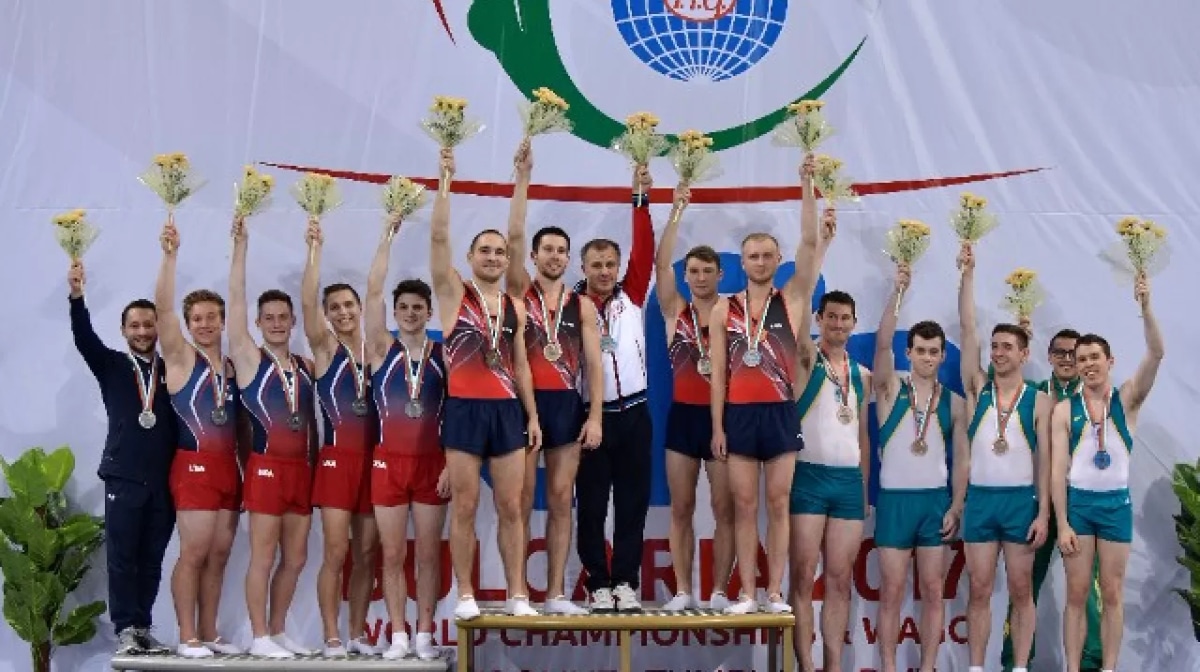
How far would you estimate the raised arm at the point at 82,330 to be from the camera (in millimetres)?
5703

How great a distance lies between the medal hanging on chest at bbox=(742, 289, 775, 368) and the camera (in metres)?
5.54

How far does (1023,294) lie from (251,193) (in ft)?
12.2

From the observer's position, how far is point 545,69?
6.49 m

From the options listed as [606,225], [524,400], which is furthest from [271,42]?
[524,400]

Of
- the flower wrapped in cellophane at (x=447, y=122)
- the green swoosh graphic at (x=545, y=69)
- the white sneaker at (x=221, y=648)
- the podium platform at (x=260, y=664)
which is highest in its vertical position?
the green swoosh graphic at (x=545, y=69)

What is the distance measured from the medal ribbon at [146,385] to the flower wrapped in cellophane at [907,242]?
3.47 m

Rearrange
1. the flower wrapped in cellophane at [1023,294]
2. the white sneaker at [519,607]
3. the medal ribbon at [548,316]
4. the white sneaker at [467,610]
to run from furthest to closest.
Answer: the flower wrapped in cellophane at [1023,294] < the medal ribbon at [548,316] < the white sneaker at [519,607] < the white sneaker at [467,610]

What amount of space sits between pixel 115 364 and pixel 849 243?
358 cm

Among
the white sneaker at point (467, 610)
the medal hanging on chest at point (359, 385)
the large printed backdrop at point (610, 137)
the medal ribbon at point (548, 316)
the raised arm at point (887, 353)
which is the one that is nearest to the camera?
the white sneaker at point (467, 610)

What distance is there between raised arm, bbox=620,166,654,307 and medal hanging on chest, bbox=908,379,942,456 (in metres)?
1.35

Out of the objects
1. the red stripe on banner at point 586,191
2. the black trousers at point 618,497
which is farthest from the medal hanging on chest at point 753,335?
the red stripe on banner at point 586,191

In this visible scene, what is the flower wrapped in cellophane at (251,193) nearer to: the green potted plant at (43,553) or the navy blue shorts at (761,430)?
the green potted plant at (43,553)

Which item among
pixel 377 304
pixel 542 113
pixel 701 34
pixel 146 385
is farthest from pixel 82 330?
pixel 701 34

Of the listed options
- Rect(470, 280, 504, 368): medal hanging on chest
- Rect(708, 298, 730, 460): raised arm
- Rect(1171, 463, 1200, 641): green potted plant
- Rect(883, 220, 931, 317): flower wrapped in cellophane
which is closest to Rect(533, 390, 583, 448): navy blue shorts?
Rect(470, 280, 504, 368): medal hanging on chest
